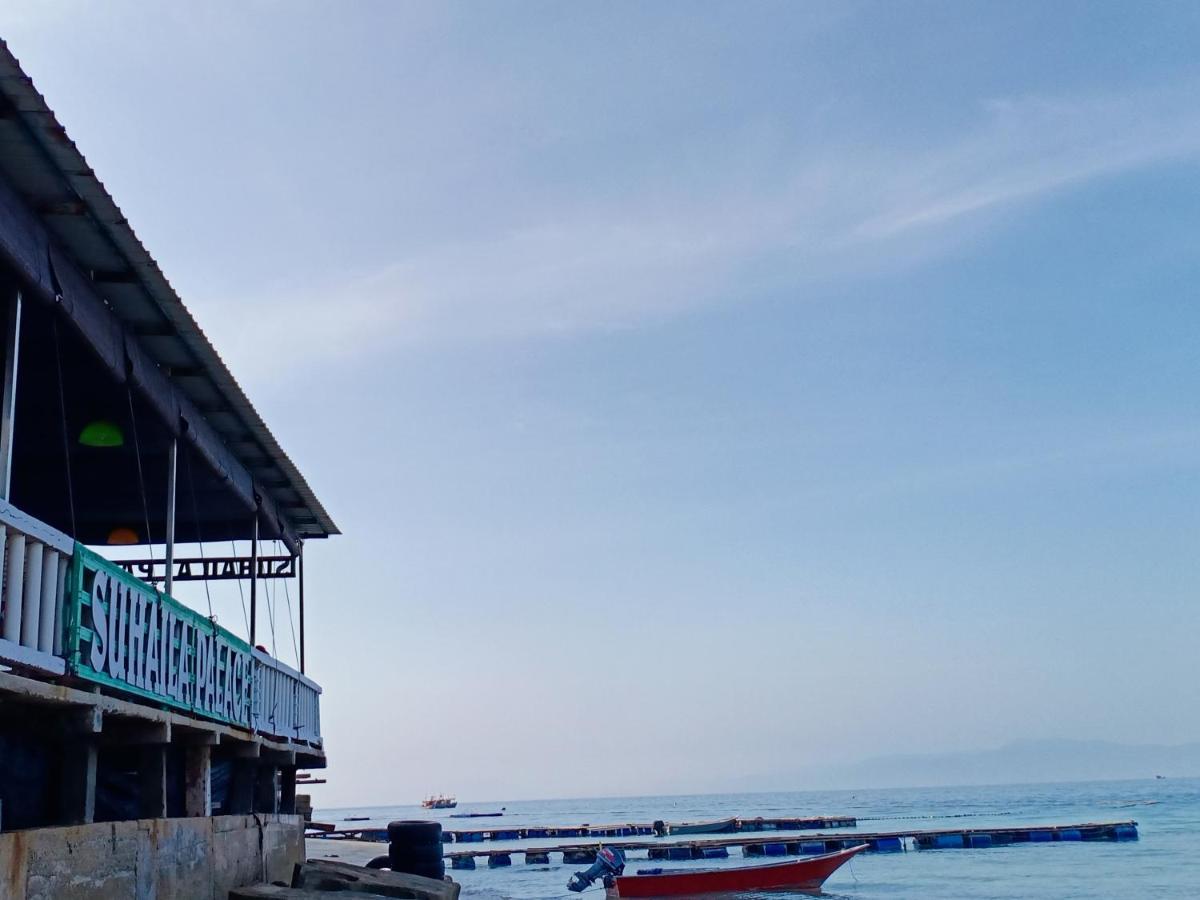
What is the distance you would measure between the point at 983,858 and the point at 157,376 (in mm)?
48396

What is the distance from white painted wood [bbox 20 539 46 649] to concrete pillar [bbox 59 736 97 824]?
48.9 inches

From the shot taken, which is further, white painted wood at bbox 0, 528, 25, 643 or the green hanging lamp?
the green hanging lamp

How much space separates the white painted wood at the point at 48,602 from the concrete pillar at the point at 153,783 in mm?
2641

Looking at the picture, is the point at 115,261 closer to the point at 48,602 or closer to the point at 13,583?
the point at 48,602

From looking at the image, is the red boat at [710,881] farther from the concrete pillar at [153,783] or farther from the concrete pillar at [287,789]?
the concrete pillar at [153,783]

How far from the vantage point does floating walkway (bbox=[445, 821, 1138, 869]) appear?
48031 millimetres

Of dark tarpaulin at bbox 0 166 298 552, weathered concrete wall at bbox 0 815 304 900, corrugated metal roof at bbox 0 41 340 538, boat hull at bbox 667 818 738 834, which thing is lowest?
boat hull at bbox 667 818 738 834

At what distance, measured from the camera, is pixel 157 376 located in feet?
35.1

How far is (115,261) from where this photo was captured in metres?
8.75

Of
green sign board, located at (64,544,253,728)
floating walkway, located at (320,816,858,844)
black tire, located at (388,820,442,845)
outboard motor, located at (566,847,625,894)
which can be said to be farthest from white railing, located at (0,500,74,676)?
floating walkway, located at (320,816,858,844)

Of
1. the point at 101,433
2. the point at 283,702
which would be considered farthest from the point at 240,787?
the point at 101,433

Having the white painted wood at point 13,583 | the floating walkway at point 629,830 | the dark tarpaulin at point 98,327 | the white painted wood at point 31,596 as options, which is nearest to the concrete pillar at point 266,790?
the dark tarpaulin at point 98,327

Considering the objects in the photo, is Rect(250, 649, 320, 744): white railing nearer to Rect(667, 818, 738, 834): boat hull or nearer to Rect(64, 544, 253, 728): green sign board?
Rect(64, 544, 253, 728): green sign board

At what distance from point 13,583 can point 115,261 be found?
357 centimetres
